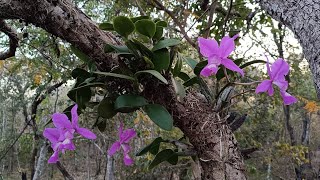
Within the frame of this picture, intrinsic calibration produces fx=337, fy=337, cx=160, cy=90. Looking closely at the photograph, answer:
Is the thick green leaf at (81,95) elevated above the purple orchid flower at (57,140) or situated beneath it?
elevated above

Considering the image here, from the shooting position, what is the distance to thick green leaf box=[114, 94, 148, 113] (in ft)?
1.94

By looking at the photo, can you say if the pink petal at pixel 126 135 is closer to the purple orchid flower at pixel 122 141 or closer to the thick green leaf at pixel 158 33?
the purple orchid flower at pixel 122 141

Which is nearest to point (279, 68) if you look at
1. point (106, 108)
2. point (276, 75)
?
point (276, 75)

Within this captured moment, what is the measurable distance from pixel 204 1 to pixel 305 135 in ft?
23.5

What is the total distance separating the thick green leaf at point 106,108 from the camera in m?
0.64

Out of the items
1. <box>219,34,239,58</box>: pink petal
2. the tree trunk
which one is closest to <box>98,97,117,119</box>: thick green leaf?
<box>219,34,239,58</box>: pink petal

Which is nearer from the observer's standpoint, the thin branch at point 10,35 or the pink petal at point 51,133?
the pink petal at point 51,133

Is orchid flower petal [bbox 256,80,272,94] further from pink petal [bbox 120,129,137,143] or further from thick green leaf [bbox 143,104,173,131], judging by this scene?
pink petal [bbox 120,129,137,143]

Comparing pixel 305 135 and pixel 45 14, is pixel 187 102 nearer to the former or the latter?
pixel 45 14

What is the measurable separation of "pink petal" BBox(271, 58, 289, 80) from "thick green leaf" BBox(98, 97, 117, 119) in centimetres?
30

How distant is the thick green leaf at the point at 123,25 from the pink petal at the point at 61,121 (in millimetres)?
173

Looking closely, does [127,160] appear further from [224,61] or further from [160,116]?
[224,61]

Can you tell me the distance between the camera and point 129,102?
1.95ft

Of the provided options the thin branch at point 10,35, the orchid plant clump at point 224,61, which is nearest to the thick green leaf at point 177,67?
the orchid plant clump at point 224,61
